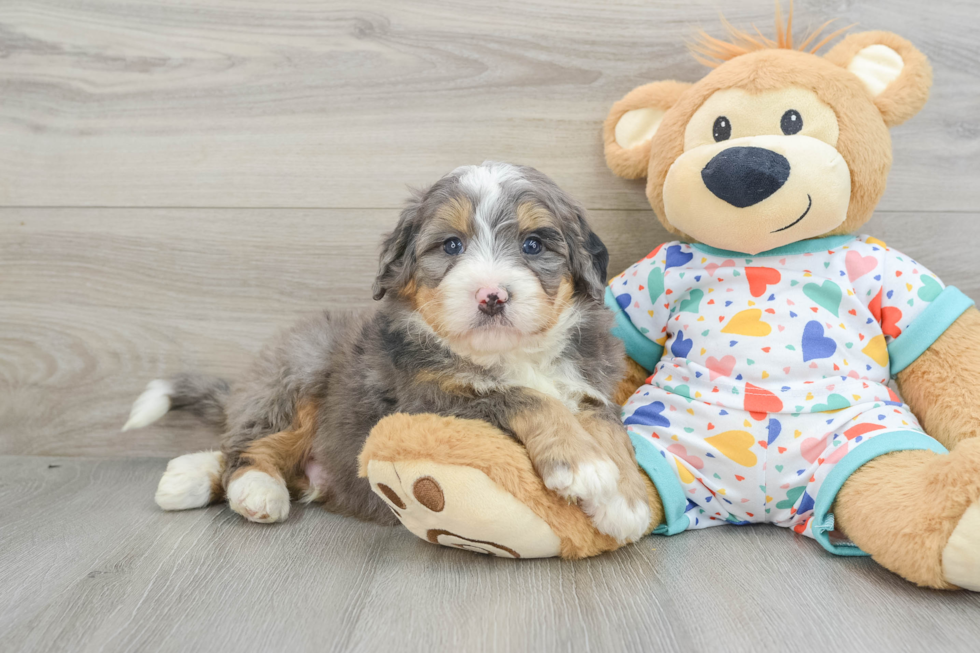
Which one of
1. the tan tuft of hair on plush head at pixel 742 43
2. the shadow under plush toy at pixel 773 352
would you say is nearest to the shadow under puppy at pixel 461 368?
the shadow under plush toy at pixel 773 352

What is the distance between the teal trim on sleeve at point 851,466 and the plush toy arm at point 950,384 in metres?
0.12

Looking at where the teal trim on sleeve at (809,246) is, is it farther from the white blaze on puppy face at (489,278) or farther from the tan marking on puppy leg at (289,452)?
the tan marking on puppy leg at (289,452)

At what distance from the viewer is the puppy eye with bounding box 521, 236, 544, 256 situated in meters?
1.66

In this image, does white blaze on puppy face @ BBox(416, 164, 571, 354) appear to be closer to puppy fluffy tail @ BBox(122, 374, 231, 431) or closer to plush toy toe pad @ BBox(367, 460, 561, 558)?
plush toy toe pad @ BBox(367, 460, 561, 558)

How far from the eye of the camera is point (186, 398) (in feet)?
7.55

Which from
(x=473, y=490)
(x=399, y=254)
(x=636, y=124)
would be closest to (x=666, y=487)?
(x=473, y=490)

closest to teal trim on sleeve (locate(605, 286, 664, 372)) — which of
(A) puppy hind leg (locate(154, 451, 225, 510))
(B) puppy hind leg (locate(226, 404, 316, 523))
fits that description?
(B) puppy hind leg (locate(226, 404, 316, 523))

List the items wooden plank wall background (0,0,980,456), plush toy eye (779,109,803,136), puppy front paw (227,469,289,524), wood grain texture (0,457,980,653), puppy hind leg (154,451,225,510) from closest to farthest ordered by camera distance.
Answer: wood grain texture (0,457,980,653), plush toy eye (779,109,803,136), puppy front paw (227,469,289,524), puppy hind leg (154,451,225,510), wooden plank wall background (0,0,980,456)

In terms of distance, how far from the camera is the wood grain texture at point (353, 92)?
7.46 ft

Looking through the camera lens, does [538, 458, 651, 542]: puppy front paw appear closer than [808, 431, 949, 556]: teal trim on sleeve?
Yes

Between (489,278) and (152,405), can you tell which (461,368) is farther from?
(152,405)

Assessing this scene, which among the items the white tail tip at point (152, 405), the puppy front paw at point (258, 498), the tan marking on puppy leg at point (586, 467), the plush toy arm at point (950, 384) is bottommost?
the puppy front paw at point (258, 498)

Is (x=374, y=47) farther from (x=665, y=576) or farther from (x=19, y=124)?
(x=665, y=576)

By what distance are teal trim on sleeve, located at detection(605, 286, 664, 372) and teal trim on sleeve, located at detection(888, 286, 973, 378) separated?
0.63 metres
